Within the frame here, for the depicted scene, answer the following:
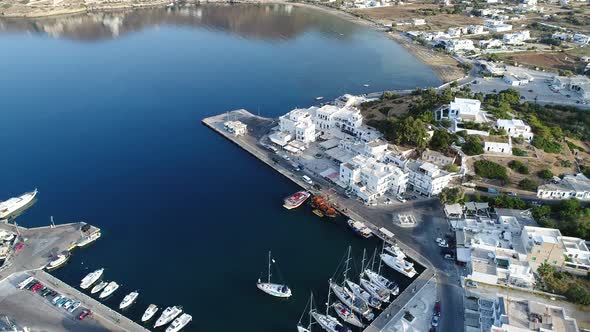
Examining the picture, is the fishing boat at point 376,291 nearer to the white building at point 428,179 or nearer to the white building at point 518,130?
the white building at point 428,179

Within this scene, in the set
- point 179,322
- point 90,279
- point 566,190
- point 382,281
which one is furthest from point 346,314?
point 566,190

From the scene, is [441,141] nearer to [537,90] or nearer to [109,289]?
[537,90]

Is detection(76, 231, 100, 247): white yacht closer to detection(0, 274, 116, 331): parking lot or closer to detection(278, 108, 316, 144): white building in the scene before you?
detection(0, 274, 116, 331): parking lot

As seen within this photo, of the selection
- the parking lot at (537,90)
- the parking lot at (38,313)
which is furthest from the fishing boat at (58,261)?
the parking lot at (537,90)

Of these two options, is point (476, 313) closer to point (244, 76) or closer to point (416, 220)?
point (416, 220)

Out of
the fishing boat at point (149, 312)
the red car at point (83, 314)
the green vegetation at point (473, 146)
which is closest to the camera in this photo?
the red car at point (83, 314)

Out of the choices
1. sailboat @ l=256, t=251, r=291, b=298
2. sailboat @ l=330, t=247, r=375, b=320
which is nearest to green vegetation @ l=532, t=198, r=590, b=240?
sailboat @ l=330, t=247, r=375, b=320
